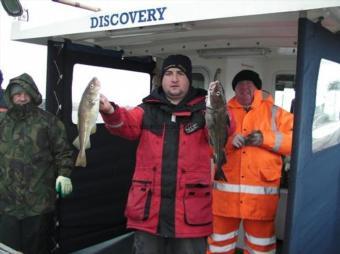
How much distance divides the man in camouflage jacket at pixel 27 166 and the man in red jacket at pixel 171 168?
804 mm

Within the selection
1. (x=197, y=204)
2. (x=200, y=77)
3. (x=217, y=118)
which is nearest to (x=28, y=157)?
(x=197, y=204)

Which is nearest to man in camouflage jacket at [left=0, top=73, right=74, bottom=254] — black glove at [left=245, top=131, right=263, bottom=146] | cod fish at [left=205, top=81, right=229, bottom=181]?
cod fish at [left=205, top=81, right=229, bottom=181]

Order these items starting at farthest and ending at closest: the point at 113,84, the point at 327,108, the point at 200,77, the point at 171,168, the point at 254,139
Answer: the point at 200,77, the point at 113,84, the point at 254,139, the point at 327,108, the point at 171,168

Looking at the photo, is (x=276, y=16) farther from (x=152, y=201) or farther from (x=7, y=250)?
(x=7, y=250)

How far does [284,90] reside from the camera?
554 cm

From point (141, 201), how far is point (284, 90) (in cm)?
311

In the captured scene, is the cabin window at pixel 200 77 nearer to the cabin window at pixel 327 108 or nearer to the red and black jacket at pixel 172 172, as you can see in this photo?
the cabin window at pixel 327 108

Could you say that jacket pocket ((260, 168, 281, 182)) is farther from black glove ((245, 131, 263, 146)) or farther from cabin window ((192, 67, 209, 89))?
cabin window ((192, 67, 209, 89))

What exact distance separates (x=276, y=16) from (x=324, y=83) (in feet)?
2.29

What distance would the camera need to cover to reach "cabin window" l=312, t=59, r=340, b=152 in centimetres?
321

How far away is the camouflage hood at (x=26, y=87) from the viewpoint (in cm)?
357

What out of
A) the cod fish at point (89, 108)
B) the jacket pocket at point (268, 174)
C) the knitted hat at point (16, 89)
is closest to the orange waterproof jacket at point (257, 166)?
the jacket pocket at point (268, 174)

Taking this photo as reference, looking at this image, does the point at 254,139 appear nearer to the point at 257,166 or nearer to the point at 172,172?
the point at 257,166

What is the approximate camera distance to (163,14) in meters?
3.27
